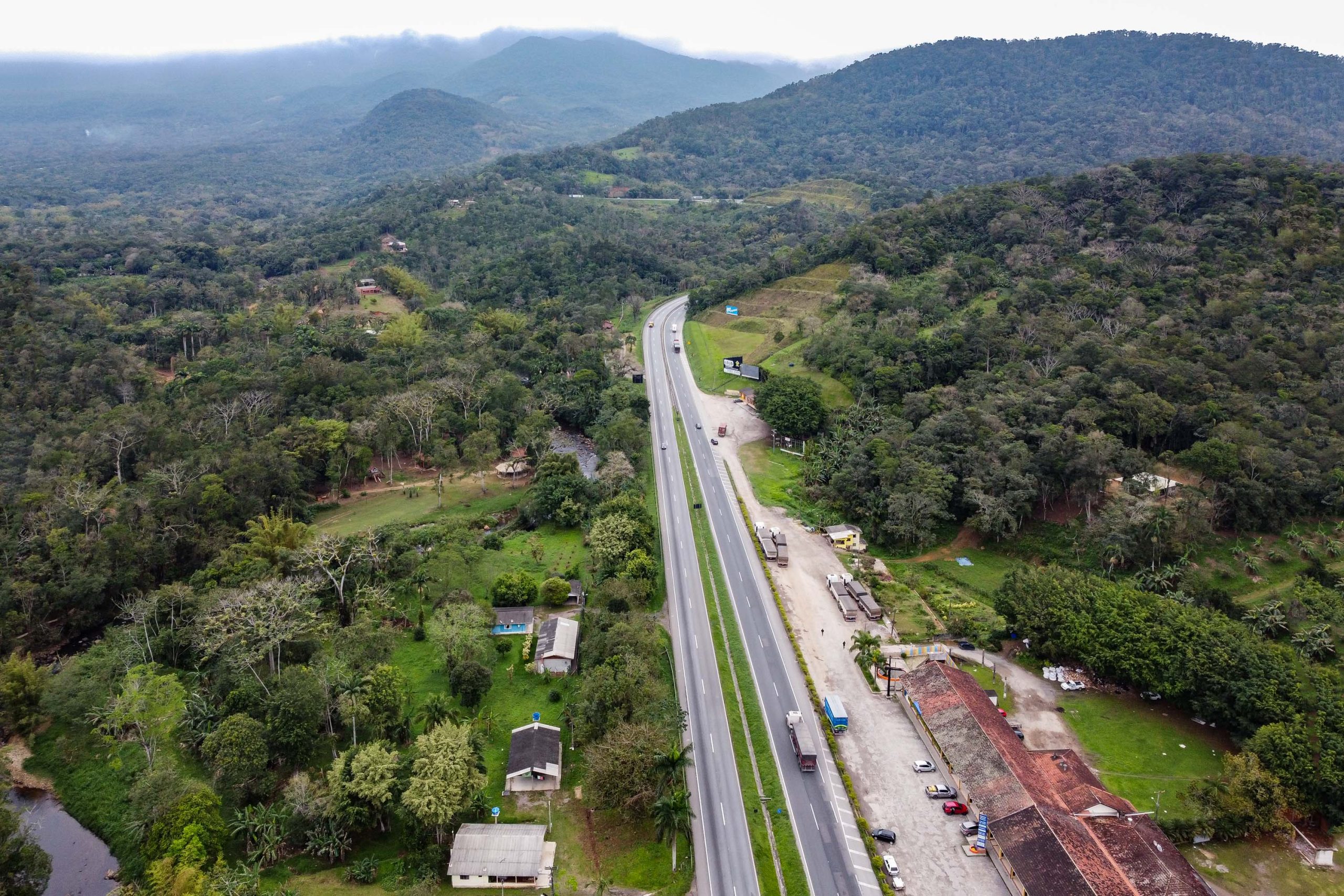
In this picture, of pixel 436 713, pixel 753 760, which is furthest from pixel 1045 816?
pixel 436 713

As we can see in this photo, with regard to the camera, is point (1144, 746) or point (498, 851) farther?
point (1144, 746)

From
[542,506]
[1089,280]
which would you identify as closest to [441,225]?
[542,506]

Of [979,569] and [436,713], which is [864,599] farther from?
[436,713]

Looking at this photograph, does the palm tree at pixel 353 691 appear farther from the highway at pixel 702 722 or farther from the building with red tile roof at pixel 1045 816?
the building with red tile roof at pixel 1045 816

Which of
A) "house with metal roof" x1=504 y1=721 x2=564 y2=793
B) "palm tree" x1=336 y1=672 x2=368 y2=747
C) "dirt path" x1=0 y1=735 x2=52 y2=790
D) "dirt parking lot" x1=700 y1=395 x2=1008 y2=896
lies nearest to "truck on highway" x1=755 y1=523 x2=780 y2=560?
"dirt parking lot" x1=700 y1=395 x2=1008 y2=896

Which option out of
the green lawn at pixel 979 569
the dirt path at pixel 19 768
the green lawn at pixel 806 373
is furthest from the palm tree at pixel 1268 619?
the dirt path at pixel 19 768
